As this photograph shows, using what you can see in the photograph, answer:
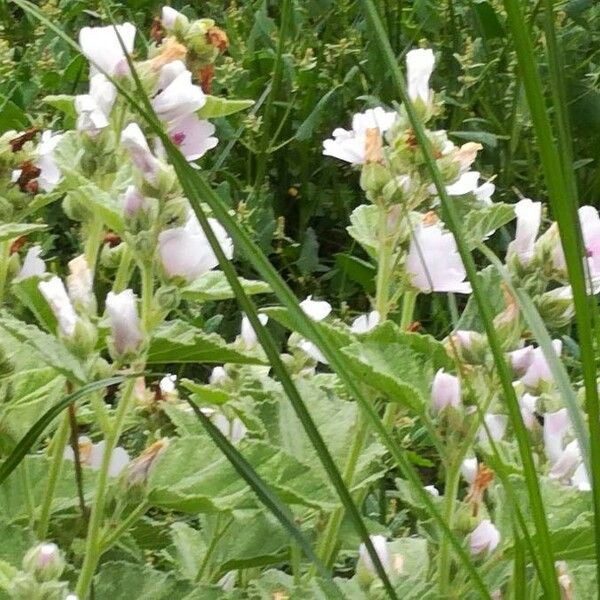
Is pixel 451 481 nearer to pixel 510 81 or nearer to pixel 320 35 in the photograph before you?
pixel 510 81

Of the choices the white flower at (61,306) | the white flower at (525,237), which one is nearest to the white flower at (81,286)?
the white flower at (61,306)

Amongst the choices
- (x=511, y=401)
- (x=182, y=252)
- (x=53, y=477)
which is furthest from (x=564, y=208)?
(x=53, y=477)

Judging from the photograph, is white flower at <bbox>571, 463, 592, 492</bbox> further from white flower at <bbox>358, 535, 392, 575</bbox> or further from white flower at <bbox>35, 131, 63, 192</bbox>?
white flower at <bbox>35, 131, 63, 192</bbox>

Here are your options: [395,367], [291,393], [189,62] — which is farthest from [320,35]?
[291,393]

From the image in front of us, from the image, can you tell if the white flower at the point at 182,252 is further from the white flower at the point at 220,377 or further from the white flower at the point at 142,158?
the white flower at the point at 220,377

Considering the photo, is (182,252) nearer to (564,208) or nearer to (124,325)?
(124,325)

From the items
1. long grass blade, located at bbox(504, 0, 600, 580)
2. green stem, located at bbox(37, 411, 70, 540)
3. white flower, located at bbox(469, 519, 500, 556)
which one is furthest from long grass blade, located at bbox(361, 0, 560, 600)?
green stem, located at bbox(37, 411, 70, 540)
